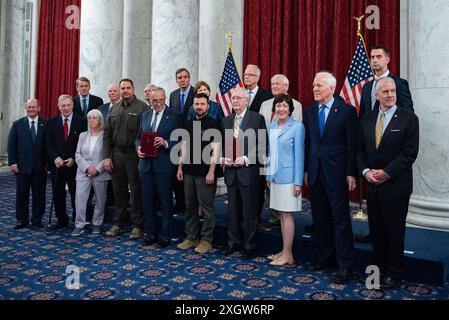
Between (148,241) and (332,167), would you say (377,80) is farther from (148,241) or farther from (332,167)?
(148,241)

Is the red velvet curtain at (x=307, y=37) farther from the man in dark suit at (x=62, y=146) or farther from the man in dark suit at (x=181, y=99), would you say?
the man in dark suit at (x=62, y=146)

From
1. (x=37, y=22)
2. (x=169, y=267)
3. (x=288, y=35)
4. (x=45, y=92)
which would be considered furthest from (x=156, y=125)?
(x=37, y=22)

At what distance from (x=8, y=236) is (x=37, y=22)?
820 cm

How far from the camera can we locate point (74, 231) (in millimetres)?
4992

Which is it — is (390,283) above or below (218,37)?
below

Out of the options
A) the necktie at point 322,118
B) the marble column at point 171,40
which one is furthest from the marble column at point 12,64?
the necktie at point 322,118

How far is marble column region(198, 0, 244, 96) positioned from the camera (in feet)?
24.4

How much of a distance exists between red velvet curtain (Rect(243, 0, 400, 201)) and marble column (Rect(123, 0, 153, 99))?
107 inches

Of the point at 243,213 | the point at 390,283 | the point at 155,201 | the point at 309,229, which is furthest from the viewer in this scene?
the point at 155,201

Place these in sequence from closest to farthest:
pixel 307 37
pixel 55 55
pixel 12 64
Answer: pixel 307 37
pixel 55 55
pixel 12 64

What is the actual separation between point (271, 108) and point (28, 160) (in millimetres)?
3103

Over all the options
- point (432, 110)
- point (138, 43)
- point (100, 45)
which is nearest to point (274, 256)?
point (432, 110)

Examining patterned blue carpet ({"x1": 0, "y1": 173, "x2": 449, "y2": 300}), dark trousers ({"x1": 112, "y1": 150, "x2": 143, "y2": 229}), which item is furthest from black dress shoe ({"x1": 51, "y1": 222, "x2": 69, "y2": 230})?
dark trousers ({"x1": 112, "y1": 150, "x2": 143, "y2": 229})

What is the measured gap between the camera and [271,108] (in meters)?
4.32
